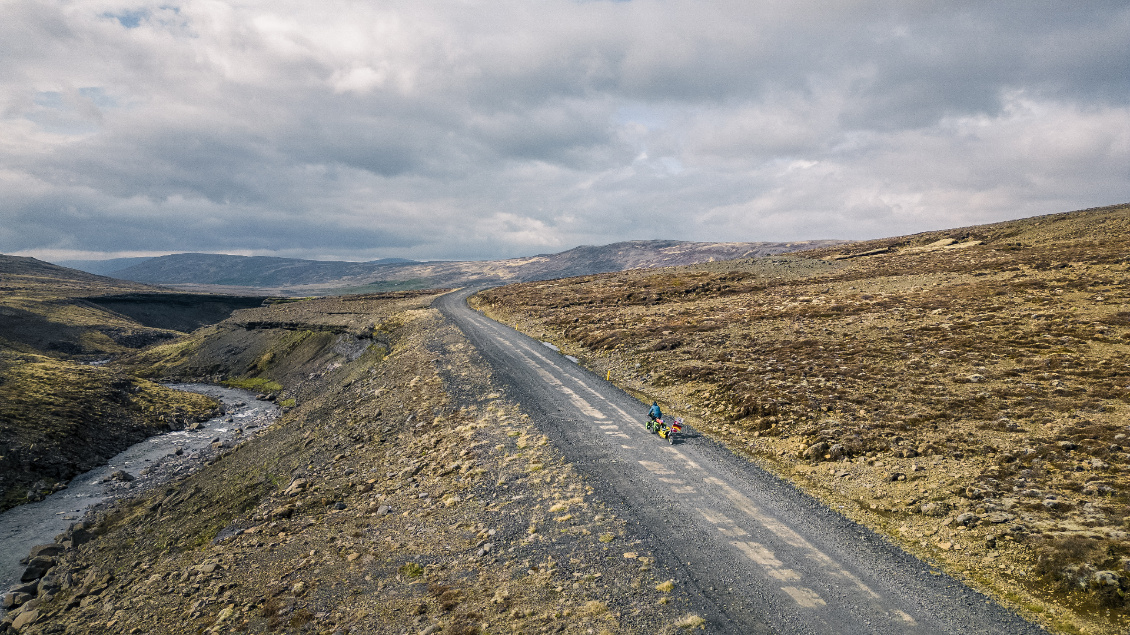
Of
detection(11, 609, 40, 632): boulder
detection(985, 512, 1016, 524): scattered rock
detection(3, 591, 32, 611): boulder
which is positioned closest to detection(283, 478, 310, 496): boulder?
detection(11, 609, 40, 632): boulder

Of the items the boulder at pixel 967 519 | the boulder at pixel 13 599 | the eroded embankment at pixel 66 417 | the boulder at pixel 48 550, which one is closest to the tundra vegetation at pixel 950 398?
the boulder at pixel 967 519

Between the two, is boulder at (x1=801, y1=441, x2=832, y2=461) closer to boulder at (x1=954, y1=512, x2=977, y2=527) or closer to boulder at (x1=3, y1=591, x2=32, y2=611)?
boulder at (x1=954, y1=512, x2=977, y2=527)

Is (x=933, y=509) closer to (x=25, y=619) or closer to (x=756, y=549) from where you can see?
(x=756, y=549)

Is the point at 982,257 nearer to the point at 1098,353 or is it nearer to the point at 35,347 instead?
the point at 1098,353

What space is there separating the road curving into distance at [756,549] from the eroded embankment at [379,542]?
3.02 feet

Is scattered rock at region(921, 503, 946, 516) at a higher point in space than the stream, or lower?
higher

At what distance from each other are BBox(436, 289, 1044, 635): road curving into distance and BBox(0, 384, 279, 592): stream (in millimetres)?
23111

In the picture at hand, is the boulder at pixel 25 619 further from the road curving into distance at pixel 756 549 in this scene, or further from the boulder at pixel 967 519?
the boulder at pixel 967 519

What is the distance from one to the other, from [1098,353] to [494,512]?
28184mm

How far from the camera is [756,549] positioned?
1103 centimetres

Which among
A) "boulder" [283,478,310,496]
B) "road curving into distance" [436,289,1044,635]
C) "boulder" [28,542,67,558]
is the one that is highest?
"road curving into distance" [436,289,1044,635]

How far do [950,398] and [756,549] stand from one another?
Result: 13.8 meters

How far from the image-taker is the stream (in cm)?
2080

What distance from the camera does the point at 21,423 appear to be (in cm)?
2914
